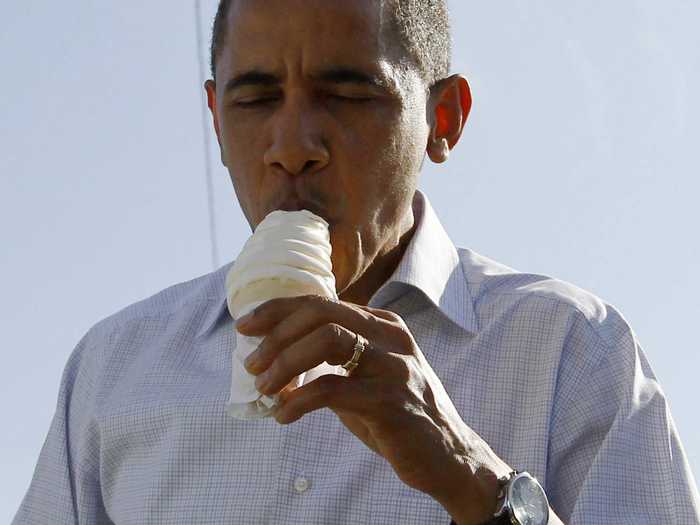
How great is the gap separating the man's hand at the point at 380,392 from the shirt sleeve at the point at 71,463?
151 centimetres

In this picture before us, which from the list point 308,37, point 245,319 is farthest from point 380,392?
point 308,37

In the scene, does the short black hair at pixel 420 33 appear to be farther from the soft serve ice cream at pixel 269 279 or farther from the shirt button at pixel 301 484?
the shirt button at pixel 301 484

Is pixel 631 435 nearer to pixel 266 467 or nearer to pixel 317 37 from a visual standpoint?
pixel 266 467

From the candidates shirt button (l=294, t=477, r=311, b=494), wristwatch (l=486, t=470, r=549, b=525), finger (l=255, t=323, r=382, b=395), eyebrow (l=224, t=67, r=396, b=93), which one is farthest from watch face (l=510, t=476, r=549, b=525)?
eyebrow (l=224, t=67, r=396, b=93)

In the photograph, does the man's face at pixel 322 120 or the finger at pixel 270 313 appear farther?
the man's face at pixel 322 120

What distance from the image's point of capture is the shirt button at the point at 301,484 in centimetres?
376

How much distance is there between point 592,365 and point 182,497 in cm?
127

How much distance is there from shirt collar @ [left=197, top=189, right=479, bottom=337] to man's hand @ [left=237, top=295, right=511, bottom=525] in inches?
38.0

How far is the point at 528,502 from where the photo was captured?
3.08 metres

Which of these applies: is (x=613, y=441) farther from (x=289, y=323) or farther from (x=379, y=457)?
(x=289, y=323)

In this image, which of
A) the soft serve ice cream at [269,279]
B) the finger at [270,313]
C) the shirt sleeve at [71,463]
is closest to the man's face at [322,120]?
the soft serve ice cream at [269,279]

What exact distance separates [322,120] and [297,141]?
0.13m

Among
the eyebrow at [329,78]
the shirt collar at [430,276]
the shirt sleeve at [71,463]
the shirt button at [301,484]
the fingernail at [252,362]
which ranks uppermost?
the eyebrow at [329,78]

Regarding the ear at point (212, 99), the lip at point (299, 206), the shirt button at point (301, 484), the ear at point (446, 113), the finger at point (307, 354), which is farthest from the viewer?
the ear at point (212, 99)
